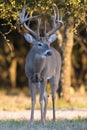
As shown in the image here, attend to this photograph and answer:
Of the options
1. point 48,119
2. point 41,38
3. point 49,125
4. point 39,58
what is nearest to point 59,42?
point 48,119

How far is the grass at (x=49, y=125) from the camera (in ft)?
38.0

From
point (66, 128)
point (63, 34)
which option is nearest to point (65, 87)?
point (63, 34)

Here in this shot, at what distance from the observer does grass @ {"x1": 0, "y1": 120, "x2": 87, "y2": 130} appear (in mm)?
11578

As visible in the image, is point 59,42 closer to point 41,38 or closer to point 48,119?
point 48,119

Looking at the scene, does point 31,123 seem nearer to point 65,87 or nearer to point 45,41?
point 45,41

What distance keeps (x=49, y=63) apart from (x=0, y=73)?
19018mm

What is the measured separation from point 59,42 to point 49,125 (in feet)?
29.3

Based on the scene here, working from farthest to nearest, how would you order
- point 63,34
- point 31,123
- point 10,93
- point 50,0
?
point 10,93 < point 63,34 < point 50,0 < point 31,123

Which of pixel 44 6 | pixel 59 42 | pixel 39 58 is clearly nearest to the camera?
pixel 39 58

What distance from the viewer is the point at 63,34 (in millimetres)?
20828

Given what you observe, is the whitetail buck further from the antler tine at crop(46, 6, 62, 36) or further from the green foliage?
the green foliage

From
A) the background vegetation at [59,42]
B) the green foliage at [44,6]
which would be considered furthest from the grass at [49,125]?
the green foliage at [44,6]

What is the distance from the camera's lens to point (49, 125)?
12266 mm

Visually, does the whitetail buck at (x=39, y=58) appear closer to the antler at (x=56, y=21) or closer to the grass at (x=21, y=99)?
the antler at (x=56, y=21)
